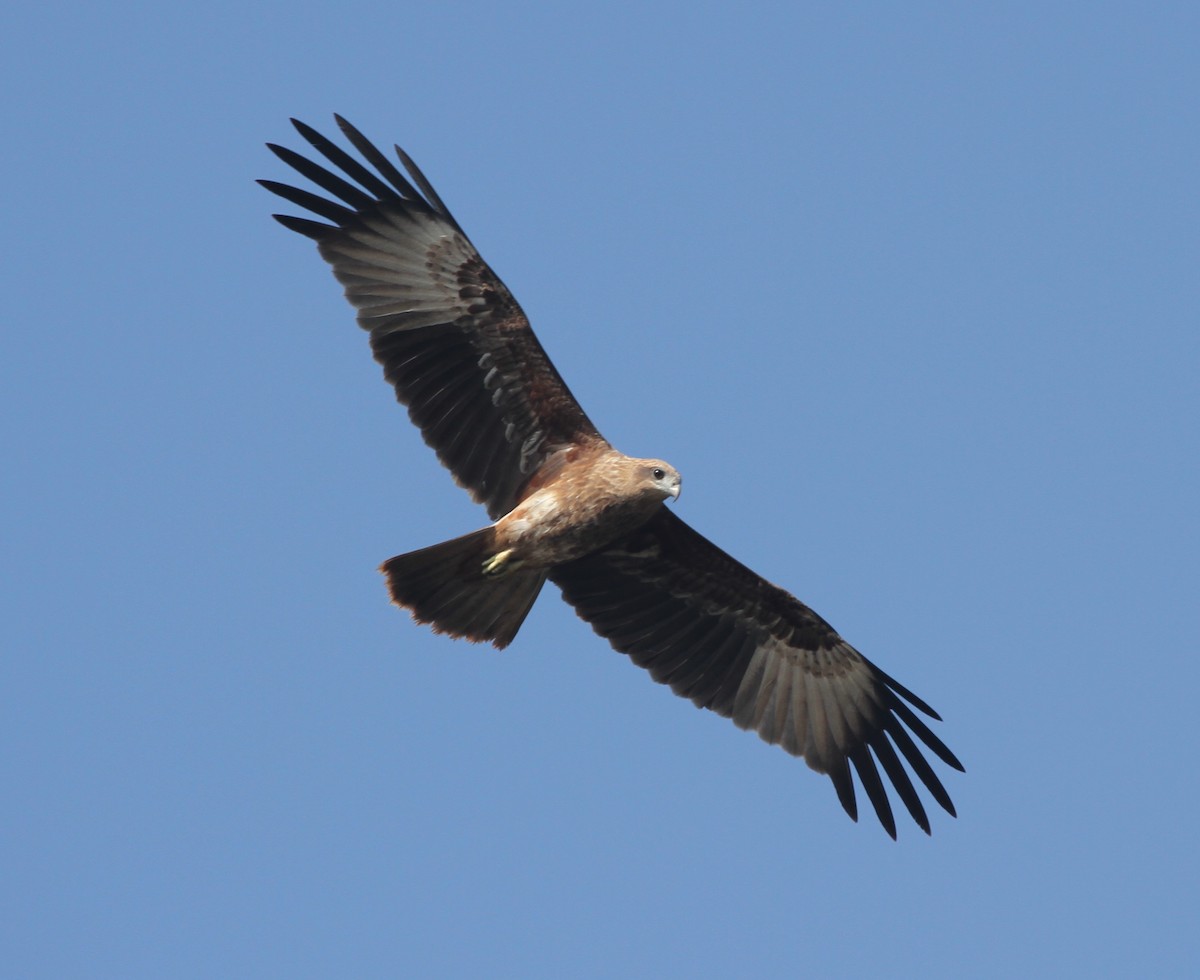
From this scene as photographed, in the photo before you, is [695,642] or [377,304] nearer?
[377,304]

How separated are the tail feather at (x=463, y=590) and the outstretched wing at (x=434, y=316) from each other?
421 mm

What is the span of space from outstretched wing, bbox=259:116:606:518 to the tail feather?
16.6 inches

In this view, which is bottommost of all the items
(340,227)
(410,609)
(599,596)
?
(410,609)

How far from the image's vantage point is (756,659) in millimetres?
12906

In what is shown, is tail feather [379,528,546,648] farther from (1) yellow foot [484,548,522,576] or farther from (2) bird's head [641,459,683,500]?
(2) bird's head [641,459,683,500]

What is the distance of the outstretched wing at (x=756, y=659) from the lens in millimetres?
12656

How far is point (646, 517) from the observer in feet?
38.3

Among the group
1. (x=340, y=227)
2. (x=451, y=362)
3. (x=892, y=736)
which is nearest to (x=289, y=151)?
(x=340, y=227)

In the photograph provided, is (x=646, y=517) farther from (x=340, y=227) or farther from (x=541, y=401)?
(x=340, y=227)

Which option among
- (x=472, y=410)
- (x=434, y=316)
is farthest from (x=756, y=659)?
(x=434, y=316)

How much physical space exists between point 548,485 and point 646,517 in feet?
2.07

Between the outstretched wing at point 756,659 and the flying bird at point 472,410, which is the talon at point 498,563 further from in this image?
the outstretched wing at point 756,659

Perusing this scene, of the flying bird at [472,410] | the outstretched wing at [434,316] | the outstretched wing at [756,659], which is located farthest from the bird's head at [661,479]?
the outstretched wing at [756,659]

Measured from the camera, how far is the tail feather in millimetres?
11562
